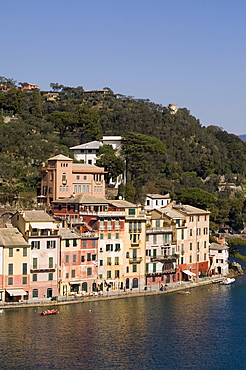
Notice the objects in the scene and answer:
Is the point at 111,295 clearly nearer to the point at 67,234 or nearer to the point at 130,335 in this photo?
the point at 67,234

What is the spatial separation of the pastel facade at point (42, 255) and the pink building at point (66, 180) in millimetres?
32423

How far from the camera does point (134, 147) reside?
13700 centimetres

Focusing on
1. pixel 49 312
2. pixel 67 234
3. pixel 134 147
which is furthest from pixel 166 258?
pixel 134 147

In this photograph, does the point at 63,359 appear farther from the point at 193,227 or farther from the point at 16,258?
the point at 193,227

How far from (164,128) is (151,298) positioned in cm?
10526

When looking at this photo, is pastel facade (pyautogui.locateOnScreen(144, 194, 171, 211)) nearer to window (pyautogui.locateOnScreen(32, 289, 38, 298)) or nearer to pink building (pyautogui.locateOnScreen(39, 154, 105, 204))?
pink building (pyautogui.locateOnScreen(39, 154, 105, 204))

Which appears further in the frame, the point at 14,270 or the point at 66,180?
the point at 66,180

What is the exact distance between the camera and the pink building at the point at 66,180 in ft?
350

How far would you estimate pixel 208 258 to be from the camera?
92.7 metres

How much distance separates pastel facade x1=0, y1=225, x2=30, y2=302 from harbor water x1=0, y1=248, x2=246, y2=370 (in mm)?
2985

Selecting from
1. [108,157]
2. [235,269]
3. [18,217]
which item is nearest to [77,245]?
[18,217]

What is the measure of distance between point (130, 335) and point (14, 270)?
1564cm

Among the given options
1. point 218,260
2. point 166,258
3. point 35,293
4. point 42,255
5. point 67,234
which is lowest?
point 35,293

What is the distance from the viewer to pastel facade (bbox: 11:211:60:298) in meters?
71.6
